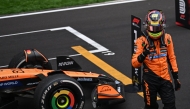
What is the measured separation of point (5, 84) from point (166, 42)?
3.04 m

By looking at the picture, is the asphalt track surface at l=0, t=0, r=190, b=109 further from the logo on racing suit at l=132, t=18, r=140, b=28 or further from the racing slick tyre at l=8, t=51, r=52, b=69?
the logo on racing suit at l=132, t=18, r=140, b=28

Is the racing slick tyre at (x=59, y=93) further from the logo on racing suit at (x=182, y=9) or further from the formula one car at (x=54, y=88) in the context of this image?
the logo on racing suit at (x=182, y=9)

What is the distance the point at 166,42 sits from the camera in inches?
324

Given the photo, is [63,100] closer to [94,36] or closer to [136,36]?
[136,36]

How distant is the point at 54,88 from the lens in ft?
29.1

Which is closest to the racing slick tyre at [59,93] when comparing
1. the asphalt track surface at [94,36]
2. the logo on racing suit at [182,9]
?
the asphalt track surface at [94,36]

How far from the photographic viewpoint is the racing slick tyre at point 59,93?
346 inches

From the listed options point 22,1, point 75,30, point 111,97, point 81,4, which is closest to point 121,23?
point 75,30

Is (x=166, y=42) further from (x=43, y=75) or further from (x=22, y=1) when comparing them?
(x=22, y=1)

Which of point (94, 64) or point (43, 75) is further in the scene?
point (94, 64)

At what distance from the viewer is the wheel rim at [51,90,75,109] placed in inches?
352

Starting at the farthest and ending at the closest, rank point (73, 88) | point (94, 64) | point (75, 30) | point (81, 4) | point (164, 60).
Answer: point (81, 4), point (75, 30), point (94, 64), point (73, 88), point (164, 60)

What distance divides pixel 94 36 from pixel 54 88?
585 cm

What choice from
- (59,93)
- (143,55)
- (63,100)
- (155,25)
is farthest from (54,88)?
(155,25)
